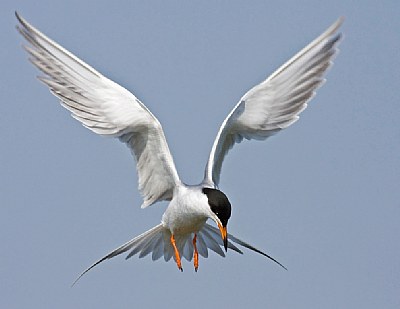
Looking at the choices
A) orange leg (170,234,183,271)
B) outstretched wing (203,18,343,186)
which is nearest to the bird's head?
outstretched wing (203,18,343,186)

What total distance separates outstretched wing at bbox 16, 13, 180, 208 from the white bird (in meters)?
0.01

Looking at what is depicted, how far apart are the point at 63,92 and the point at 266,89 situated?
248 cm

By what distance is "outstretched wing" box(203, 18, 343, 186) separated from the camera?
1684 cm

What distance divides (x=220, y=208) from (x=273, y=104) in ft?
6.88

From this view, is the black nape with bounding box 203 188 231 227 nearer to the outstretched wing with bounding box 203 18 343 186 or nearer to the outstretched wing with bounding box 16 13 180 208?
the outstretched wing with bounding box 203 18 343 186

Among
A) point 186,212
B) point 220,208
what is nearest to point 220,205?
point 220,208

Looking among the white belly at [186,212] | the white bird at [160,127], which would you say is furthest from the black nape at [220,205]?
the white belly at [186,212]

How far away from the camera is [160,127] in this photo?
16484 mm

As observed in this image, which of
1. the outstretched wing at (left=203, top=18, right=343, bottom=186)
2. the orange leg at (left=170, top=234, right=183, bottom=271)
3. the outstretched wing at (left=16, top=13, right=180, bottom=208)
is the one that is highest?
the outstretched wing at (left=16, top=13, right=180, bottom=208)

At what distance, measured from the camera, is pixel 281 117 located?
17.2 meters

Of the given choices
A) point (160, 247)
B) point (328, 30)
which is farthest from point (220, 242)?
point (328, 30)

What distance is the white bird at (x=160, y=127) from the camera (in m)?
16.2

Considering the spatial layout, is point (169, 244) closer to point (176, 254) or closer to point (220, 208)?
point (176, 254)

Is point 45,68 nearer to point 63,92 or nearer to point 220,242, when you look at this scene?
point 63,92
